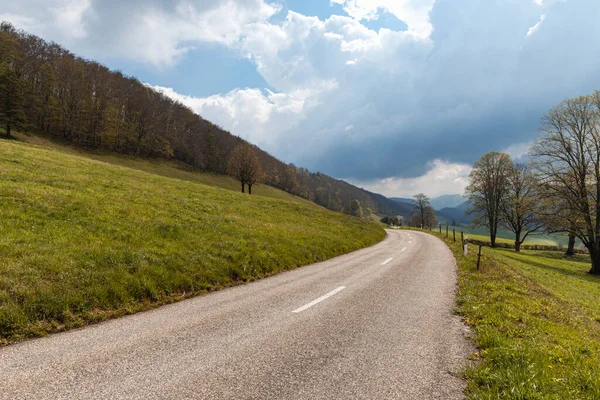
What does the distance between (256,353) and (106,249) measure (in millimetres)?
7569

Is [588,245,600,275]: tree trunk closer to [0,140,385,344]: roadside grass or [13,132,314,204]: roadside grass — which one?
[0,140,385,344]: roadside grass

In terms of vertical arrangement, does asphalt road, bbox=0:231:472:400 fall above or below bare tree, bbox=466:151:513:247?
below

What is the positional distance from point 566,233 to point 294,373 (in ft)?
130

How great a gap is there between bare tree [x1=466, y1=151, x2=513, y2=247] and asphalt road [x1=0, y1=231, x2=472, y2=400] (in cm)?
4953

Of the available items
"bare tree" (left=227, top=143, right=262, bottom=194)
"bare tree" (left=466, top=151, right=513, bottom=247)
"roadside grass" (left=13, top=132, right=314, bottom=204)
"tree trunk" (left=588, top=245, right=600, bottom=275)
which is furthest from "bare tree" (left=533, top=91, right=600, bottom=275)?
"roadside grass" (left=13, top=132, right=314, bottom=204)

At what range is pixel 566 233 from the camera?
31.4 meters

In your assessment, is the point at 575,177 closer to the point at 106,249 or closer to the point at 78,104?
the point at 106,249

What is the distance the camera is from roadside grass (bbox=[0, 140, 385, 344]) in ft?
23.7

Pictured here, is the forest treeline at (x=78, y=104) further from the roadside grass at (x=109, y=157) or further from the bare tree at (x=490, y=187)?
the bare tree at (x=490, y=187)

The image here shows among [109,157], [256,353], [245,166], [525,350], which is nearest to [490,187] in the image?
[245,166]

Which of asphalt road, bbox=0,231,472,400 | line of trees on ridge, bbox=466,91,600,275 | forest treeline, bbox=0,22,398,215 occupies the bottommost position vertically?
asphalt road, bbox=0,231,472,400

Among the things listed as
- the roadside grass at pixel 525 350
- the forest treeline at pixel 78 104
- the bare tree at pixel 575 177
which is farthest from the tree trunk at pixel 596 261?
the forest treeline at pixel 78 104

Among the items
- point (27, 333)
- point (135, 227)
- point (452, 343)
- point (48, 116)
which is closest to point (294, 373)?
point (452, 343)

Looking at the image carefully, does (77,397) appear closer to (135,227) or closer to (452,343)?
(452,343)
